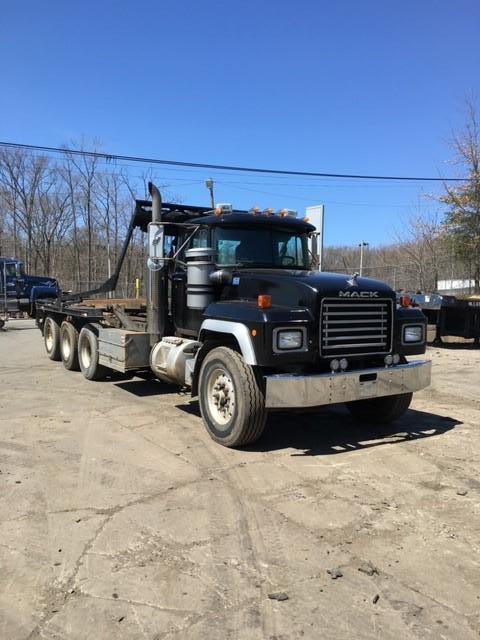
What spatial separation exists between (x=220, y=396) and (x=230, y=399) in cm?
19

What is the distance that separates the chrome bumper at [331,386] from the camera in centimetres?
534

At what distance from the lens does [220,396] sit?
6.02 meters

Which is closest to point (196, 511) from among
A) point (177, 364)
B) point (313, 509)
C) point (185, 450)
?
point (313, 509)

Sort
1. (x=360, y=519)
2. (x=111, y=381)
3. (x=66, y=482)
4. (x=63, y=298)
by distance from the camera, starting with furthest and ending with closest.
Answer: (x=63, y=298) < (x=111, y=381) < (x=66, y=482) < (x=360, y=519)

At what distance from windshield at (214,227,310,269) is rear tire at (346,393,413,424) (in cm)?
200

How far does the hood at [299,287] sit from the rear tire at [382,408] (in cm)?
133

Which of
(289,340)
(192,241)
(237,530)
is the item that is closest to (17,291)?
(192,241)

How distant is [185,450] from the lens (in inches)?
230

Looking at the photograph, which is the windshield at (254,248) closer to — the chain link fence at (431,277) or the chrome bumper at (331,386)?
the chrome bumper at (331,386)

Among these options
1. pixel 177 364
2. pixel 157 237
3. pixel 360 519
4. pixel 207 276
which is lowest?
pixel 360 519

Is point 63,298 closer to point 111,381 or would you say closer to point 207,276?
point 111,381

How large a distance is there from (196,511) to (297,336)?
6.59 ft

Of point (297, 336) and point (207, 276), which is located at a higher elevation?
point (207, 276)

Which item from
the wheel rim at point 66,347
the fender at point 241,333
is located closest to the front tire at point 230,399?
the fender at point 241,333
